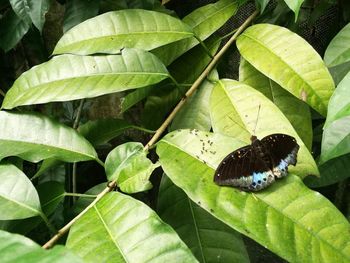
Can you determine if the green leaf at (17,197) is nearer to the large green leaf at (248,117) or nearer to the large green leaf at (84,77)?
the large green leaf at (84,77)

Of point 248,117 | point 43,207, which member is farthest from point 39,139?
point 248,117

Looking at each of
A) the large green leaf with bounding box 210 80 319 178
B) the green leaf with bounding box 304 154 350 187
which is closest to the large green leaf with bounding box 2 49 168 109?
the large green leaf with bounding box 210 80 319 178

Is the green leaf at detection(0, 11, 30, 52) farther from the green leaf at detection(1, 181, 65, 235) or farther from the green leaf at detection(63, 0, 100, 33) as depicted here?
the green leaf at detection(1, 181, 65, 235)

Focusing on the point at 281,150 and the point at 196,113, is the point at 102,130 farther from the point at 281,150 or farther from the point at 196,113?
the point at 281,150

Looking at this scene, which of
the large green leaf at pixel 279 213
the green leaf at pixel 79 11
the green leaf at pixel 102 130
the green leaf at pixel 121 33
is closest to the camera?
the large green leaf at pixel 279 213

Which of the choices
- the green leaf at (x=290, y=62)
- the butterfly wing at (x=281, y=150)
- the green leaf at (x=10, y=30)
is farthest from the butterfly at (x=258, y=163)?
the green leaf at (x=10, y=30)
